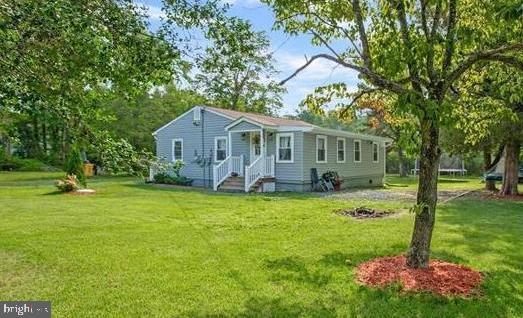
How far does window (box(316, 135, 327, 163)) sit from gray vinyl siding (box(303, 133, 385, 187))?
0.23 metres

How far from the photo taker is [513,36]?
16.7ft

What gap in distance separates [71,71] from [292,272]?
11.4ft

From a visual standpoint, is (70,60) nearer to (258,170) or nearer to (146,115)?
(258,170)

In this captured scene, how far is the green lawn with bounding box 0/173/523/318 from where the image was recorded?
4316mm

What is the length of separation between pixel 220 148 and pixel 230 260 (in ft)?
49.3

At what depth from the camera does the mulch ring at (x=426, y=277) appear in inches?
188

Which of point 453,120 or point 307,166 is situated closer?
point 453,120

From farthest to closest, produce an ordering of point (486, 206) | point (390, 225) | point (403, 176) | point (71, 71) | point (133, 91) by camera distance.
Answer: point (403, 176), point (486, 206), point (390, 225), point (133, 91), point (71, 71)

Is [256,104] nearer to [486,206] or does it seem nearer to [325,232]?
[486,206]

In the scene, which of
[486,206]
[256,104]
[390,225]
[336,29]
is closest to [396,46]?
[336,29]

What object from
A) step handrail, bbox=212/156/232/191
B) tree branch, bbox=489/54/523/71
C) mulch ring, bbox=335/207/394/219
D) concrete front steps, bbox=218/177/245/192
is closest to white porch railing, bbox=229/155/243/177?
step handrail, bbox=212/156/232/191

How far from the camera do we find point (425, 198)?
17.0 ft

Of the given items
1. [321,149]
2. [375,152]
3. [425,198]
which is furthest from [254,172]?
[425,198]

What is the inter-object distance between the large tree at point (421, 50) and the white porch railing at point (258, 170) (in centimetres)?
1189
